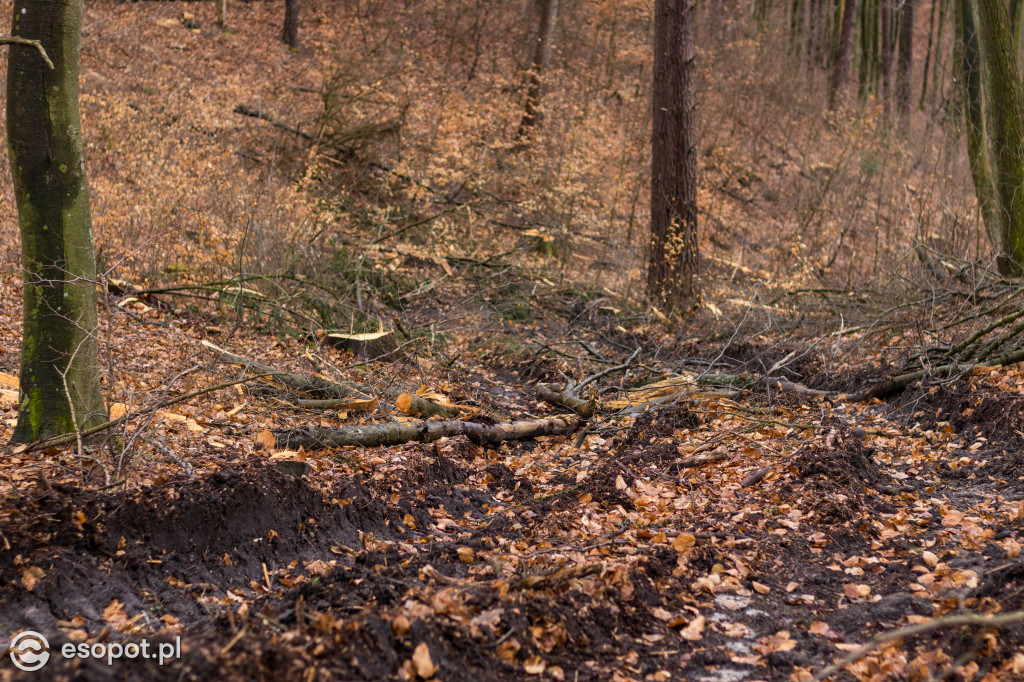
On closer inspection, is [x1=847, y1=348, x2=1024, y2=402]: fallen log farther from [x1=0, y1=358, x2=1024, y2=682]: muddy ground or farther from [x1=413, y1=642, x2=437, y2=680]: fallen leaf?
[x1=413, y1=642, x2=437, y2=680]: fallen leaf

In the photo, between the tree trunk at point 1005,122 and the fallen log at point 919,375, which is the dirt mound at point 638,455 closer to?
the fallen log at point 919,375

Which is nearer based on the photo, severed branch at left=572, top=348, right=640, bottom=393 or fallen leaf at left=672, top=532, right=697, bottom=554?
fallen leaf at left=672, top=532, right=697, bottom=554

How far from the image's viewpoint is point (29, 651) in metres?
2.60

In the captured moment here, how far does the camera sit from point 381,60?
58.9ft

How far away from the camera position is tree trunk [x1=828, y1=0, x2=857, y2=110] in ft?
71.5

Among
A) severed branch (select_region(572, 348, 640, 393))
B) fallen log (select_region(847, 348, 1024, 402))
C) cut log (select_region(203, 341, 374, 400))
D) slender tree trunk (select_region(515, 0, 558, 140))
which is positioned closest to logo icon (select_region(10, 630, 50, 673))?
cut log (select_region(203, 341, 374, 400))

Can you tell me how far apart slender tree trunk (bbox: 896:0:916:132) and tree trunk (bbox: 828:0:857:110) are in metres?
1.48

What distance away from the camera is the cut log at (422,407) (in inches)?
239

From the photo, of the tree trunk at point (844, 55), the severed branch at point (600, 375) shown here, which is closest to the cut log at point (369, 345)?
the severed branch at point (600, 375)

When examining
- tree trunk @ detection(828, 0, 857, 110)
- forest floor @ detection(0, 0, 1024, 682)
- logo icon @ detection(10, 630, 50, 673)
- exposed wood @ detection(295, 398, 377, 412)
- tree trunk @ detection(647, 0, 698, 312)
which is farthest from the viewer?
tree trunk @ detection(828, 0, 857, 110)

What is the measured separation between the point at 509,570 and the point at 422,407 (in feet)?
9.12

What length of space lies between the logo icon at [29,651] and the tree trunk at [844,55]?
23.6 metres

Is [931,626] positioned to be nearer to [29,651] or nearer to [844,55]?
[29,651]

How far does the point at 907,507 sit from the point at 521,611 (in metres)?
2.86
